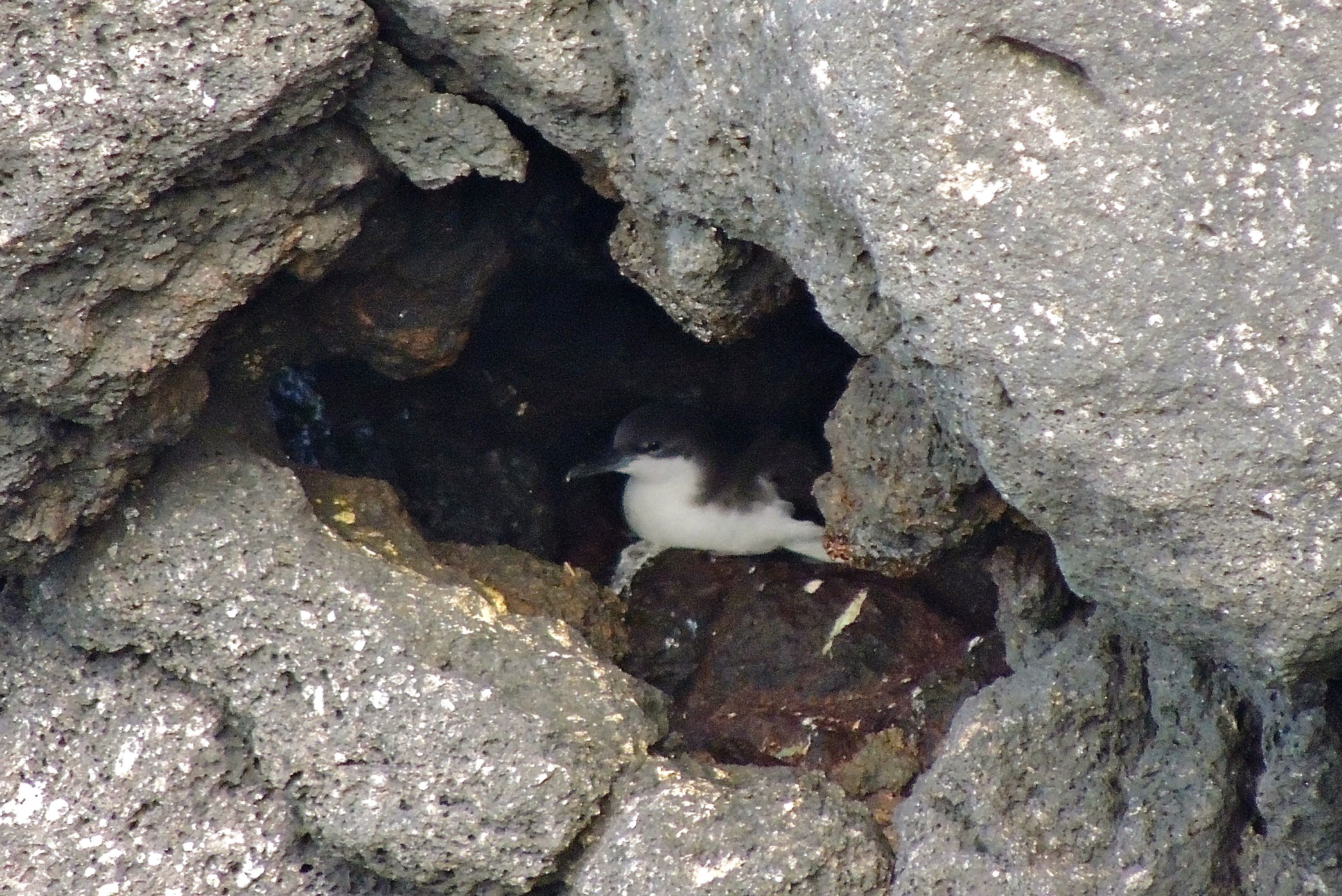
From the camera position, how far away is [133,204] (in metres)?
2.25

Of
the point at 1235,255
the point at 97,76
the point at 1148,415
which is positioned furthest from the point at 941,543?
the point at 97,76

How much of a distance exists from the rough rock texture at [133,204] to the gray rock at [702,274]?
22.0 inches

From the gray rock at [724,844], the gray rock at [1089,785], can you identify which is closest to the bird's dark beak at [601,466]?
the gray rock at [724,844]

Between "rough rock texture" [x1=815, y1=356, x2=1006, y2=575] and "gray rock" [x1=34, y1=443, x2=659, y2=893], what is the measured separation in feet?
1.95

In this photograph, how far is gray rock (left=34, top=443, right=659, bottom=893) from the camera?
2531mm

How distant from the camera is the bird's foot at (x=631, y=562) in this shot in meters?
3.91

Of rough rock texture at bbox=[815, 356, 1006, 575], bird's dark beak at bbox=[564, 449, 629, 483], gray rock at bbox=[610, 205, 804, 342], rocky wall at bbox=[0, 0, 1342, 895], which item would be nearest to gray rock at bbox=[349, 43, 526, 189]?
rocky wall at bbox=[0, 0, 1342, 895]

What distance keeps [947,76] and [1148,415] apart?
0.55m

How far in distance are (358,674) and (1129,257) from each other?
5.17 ft

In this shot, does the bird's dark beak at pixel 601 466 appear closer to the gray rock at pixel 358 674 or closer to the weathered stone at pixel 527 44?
the gray rock at pixel 358 674

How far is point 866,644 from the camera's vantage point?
Answer: 11.6ft

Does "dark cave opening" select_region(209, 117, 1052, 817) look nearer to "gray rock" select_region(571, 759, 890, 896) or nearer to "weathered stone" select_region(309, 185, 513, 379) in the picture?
"weathered stone" select_region(309, 185, 513, 379)

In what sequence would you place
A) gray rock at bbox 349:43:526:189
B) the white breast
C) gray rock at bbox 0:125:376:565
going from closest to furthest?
gray rock at bbox 0:125:376:565 < gray rock at bbox 349:43:526:189 < the white breast

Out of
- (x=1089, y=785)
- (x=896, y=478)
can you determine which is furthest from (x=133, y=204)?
(x=1089, y=785)
